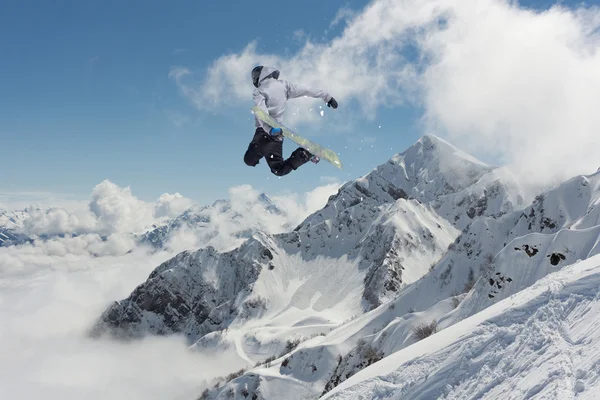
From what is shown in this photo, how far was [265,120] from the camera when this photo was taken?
49.8 ft

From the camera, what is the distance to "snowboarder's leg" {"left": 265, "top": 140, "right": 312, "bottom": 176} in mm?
16156

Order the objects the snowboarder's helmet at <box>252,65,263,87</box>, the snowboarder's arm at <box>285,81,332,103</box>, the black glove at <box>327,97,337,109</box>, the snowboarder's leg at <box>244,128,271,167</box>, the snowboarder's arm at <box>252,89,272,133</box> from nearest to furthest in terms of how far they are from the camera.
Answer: the snowboarder's arm at <box>252,89,272,133</box>, the snowboarder's helmet at <box>252,65,263,87</box>, the snowboarder's leg at <box>244,128,271,167</box>, the snowboarder's arm at <box>285,81,332,103</box>, the black glove at <box>327,97,337,109</box>

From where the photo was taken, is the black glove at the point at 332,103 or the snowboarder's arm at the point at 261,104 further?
the black glove at the point at 332,103

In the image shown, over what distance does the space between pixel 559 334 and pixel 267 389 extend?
65846 mm

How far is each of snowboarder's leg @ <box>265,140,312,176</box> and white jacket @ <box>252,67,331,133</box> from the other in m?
0.86

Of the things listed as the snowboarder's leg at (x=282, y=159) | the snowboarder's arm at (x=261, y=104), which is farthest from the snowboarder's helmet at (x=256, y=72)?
the snowboarder's leg at (x=282, y=159)

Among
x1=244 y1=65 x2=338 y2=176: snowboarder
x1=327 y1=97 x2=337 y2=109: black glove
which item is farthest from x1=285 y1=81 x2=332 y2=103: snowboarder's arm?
x1=327 y1=97 x2=337 y2=109: black glove

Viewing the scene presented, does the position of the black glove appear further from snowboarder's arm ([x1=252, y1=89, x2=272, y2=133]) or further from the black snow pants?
snowboarder's arm ([x1=252, y1=89, x2=272, y2=133])

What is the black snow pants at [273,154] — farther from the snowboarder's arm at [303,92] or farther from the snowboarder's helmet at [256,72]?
the snowboarder's arm at [303,92]

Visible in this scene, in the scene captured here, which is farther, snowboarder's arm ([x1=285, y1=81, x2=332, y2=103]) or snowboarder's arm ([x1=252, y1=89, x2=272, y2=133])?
snowboarder's arm ([x1=285, y1=81, x2=332, y2=103])

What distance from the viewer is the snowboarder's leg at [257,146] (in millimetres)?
15727

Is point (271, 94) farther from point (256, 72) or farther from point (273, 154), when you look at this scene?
point (273, 154)

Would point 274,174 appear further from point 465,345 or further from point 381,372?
point 465,345

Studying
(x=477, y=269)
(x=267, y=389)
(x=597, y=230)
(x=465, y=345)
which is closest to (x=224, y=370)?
(x=477, y=269)
